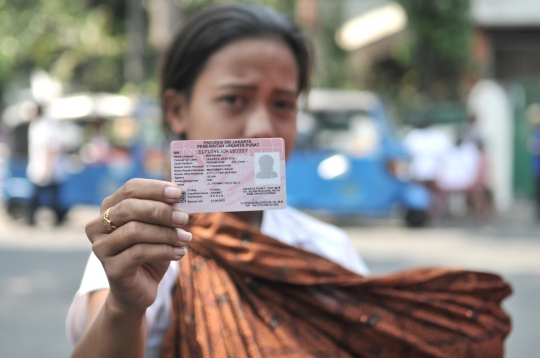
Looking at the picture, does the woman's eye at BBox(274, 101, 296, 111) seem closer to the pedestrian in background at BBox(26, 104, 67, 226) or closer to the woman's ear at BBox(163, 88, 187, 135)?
the woman's ear at BBox(163, 88, 187, 135)

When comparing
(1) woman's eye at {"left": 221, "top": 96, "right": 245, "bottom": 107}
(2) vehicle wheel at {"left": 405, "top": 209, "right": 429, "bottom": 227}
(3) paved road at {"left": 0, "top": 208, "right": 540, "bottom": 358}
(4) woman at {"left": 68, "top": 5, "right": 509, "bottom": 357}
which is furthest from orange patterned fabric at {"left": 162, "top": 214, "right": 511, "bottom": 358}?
(2) vehicle wheel at {"left": 405, "top": 209, "right": 429, "bottom": 227}

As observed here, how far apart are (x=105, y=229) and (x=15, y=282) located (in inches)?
222

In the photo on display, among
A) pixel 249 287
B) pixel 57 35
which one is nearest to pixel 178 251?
pixel 249 287

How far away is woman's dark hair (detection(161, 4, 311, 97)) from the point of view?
5.01 feet

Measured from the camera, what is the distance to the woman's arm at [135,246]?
104cm

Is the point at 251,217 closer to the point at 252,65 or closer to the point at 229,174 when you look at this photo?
the point at 252,65

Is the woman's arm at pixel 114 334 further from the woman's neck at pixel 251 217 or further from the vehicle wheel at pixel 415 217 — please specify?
the vehicle wheel at pixel 415 217

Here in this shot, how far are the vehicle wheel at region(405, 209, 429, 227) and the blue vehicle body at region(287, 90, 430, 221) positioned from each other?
0.17ft

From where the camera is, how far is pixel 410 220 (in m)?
9.70

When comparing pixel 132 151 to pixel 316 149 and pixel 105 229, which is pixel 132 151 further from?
pixel 105 229

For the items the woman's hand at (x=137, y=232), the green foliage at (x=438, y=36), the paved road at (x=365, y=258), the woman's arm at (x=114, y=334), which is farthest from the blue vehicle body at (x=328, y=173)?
the woman's hand at (x=137, y=232)

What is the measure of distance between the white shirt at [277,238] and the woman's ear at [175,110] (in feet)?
0.96

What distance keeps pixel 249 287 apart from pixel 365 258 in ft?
19.4

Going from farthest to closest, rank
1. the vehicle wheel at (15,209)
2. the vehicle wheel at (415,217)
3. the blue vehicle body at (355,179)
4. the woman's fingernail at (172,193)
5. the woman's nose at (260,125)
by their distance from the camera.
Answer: the vehicle wheel at (15,209), the vehicle wheel at (415,217), the blue vehicle body at (355,179), the woman's nose at (260,125), the woman's fingernail at (172,193)
